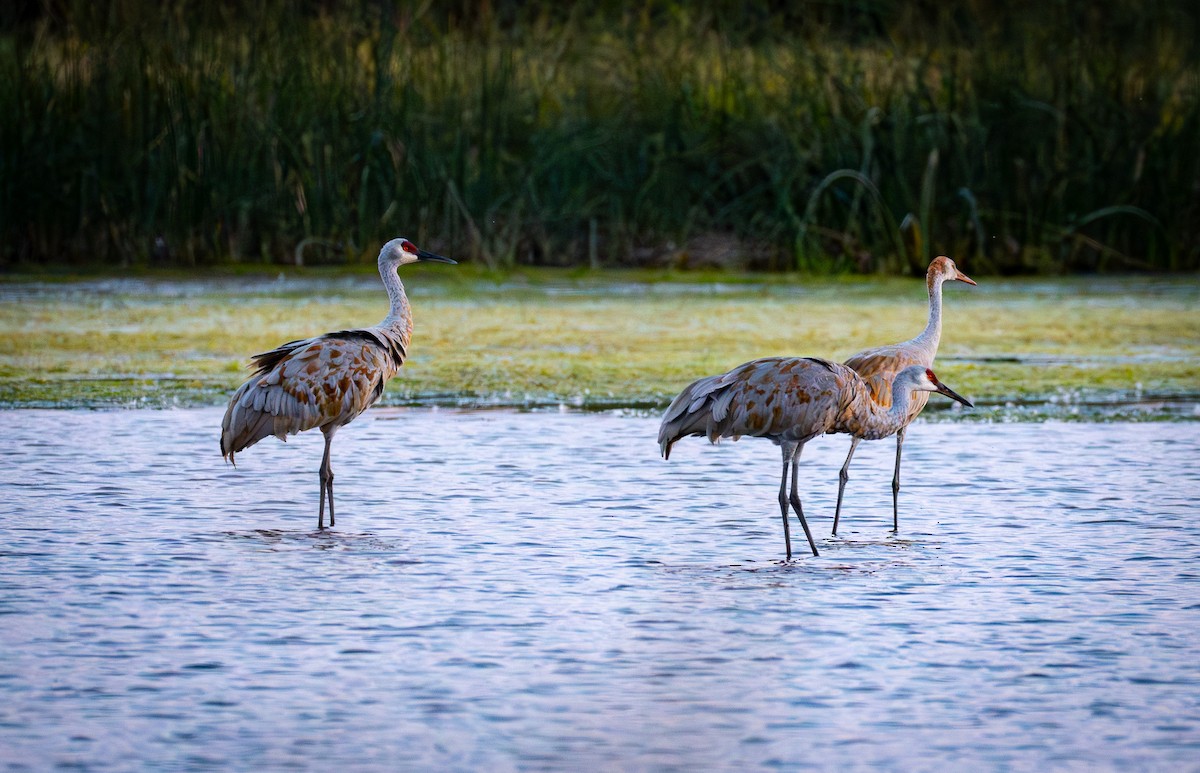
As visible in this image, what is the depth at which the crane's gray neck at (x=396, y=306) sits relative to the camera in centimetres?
771

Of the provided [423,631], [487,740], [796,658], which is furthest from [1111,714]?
[423,631]

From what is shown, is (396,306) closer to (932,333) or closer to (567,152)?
(932,333)

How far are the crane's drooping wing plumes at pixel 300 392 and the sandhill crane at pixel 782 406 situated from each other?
3.96ft

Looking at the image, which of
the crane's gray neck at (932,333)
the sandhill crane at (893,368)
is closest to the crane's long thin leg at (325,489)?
the sandhill crane at (893,368)

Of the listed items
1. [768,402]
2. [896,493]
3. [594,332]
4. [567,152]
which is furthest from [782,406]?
[567,152]

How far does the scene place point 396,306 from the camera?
7832 mm

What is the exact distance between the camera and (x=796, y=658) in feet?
16.5

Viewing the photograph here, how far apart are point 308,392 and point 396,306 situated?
0.84m

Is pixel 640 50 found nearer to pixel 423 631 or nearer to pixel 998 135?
pixel 998 135

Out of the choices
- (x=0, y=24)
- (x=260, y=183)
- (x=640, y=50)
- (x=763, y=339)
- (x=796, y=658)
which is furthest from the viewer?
(x=0, y=24)

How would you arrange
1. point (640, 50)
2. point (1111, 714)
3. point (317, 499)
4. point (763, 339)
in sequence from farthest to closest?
point (640, 50)
point (763, 339)
point (317, 499)
point (1111, 714)

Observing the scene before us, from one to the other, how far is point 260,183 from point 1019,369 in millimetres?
6378

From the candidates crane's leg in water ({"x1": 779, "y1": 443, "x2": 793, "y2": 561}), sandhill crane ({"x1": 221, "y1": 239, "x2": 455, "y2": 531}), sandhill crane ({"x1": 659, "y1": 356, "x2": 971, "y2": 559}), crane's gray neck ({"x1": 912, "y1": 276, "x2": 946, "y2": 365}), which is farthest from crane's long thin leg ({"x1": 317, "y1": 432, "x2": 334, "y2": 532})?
crane's gray neck ({"x1": 912, "y1": 276, "x2": 946, "y2": 365})

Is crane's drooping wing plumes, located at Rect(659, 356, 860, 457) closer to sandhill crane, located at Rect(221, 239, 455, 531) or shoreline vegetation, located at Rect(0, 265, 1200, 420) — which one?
sandhill crane, located at Rect(221, 239, 455, 531)
